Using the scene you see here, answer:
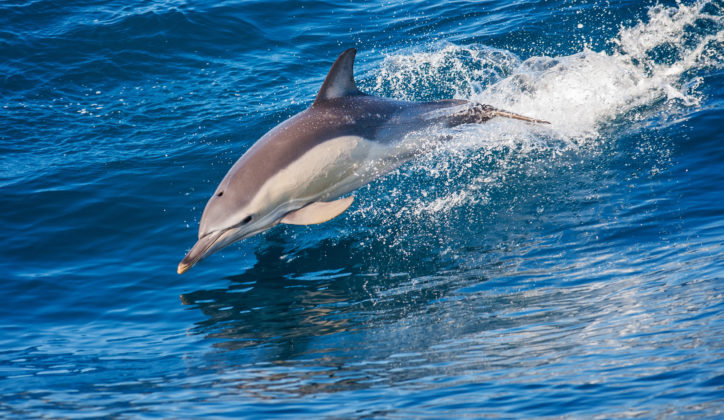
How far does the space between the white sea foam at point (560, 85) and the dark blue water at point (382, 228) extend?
0.16 feet

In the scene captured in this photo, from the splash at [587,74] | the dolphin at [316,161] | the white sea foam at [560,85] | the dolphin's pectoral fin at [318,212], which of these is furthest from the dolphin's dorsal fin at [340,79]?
the splash at [587,74]

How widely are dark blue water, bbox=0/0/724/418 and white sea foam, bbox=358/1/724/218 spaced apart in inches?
1.9

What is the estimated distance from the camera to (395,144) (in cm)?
768

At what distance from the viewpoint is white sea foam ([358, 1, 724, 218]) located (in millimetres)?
9125

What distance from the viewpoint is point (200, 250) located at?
265 inches

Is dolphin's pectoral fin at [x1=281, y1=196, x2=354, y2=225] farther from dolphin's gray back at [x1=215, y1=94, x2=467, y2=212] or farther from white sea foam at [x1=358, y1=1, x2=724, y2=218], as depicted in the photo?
white sea foam at [x1=358, y1=1, x2=724, y2=218]

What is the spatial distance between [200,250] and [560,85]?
6.53 meters

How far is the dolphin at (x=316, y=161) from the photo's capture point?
6.82 meters

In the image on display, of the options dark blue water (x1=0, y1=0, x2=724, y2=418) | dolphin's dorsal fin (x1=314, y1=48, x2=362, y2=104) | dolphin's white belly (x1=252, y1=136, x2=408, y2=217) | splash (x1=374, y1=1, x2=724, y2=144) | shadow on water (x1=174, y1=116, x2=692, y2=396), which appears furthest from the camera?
splash (x1=374, y1=1, x2=724, y2=144)

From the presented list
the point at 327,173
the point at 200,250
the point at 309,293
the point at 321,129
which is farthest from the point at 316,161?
the point at 200,250

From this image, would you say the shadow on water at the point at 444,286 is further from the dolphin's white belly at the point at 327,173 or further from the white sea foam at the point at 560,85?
the dolphin's white belly at the point at 327,173

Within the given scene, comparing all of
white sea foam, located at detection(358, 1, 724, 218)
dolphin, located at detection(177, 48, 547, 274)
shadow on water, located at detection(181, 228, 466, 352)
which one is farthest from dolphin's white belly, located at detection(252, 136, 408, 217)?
white sea foam, located at detection(358, 1, 724, 218)

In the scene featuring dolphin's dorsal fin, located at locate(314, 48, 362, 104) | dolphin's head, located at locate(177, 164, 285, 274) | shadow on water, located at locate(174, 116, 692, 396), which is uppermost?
dolphin's dorsal fin, located at locate(314, 48, 362, 104)

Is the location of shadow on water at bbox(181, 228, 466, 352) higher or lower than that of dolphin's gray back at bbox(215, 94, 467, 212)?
lower
